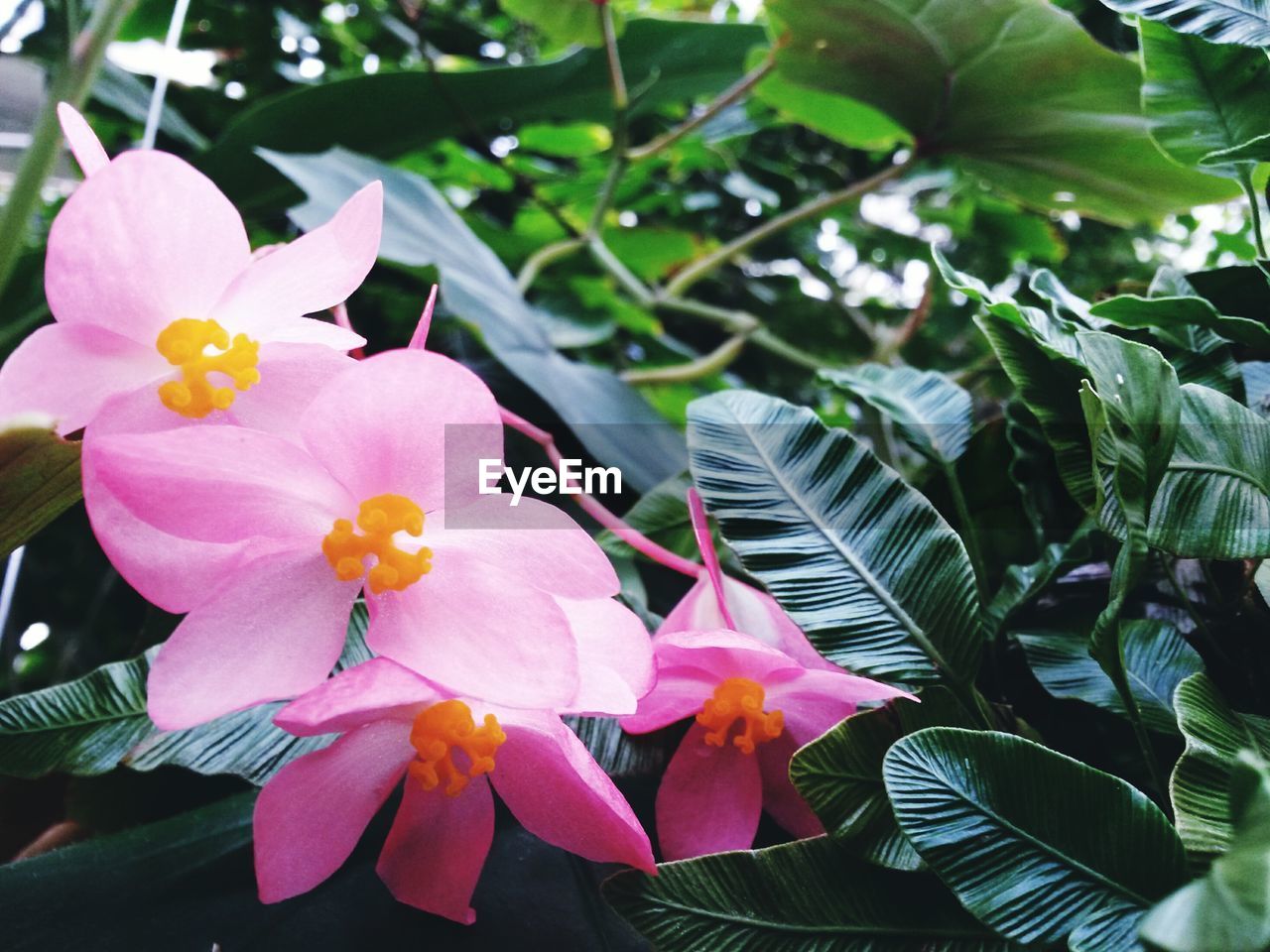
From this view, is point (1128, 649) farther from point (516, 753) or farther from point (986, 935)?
point (516, 753)

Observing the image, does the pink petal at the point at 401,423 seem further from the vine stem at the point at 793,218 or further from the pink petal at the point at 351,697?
the vine stem at the point at 793,218

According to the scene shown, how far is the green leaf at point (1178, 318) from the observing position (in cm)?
36

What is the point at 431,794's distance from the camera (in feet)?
0.98

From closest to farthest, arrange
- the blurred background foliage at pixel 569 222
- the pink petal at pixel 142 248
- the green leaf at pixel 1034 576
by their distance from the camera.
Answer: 1. the pink petal at pixel 142 248
2. the green leaf at pixel 1034 576
3. the blurred background foliage at pixel 569 222

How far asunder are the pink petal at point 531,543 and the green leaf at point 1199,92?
37cm

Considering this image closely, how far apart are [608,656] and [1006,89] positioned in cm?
60

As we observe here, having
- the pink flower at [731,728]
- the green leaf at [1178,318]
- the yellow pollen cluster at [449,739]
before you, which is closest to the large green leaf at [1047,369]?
the green leaf at [1178,318]

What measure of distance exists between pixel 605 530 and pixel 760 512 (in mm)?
134

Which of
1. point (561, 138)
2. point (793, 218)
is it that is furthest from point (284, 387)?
point (561, 138)

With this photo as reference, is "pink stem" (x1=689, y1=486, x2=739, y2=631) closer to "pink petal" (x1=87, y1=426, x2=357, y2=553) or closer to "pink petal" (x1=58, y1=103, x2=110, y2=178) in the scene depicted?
"pink petal" (x1=87, y1=426, x2=357, y2=553)

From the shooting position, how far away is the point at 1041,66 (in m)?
0.62

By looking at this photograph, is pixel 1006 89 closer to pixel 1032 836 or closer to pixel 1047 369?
pixel 1047 369

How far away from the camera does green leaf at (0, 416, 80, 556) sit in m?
0.24

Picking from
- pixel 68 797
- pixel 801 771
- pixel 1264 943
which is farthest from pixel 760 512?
pixel 68 797
